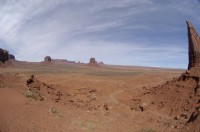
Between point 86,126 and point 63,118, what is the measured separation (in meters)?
1.52

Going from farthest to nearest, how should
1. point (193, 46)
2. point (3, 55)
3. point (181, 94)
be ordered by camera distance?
1. point (3, 55)
2. point (193, 46)
3. point (181, 94)

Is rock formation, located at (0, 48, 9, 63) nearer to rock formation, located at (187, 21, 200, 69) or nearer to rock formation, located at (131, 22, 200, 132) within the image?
rock formation, located at (131, 22, 200, 132)

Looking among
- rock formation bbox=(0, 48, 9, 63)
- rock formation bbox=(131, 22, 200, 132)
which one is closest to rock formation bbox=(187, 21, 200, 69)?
rock formation bbox=(131, 22, 200, 132)

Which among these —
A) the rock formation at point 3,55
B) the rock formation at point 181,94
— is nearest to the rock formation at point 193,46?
the rock formation at point 181,94

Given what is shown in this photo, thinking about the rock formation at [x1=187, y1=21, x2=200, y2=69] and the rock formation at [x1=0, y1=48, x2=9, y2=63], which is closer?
the rock formation at [x1=187, y1=21, x2=200, y2=69]

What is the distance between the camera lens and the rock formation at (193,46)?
69.5 feet

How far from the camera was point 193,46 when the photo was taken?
2130 centimetres

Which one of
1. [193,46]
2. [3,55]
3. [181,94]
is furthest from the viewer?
[3,55]

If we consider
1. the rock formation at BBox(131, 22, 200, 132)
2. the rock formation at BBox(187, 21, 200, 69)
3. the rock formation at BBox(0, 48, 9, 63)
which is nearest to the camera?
the rock formation at BBox(131, 22, 200, 132)

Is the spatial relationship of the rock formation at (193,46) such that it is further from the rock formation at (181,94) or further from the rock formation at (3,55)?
the rock formation at (3,55)

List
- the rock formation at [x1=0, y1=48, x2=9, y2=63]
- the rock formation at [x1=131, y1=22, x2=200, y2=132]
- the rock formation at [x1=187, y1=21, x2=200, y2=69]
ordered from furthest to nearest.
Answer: the rock formation at [x1=0, y1=48, x2=9, y2=63]
the rock formation at [x1=187, y1=21, x2=200, y2=69]
the rock formation at [x1=131, y1=22, x2=200, y2=132]

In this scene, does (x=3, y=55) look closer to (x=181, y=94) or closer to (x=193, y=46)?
(x=193, y=46)

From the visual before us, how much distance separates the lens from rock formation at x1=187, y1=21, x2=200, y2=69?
69.5ft

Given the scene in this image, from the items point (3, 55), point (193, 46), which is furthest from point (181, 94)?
point (3, 55)
